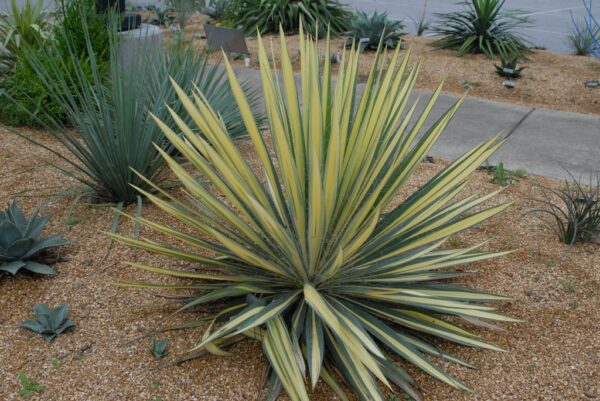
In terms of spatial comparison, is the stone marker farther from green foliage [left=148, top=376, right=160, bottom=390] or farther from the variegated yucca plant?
green foliage [left=148, top=376, right=160, bottom=390]

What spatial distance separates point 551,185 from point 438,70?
12.3 feet

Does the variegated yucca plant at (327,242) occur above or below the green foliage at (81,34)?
below

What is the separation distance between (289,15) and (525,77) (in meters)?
3.84

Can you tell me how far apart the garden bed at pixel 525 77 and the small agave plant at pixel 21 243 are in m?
4.82

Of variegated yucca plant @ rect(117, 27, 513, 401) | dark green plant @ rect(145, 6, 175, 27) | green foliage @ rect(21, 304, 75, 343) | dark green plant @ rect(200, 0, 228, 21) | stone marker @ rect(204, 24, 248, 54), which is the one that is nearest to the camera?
variegated yucca plant @ rect(117, 27, 513, 401)

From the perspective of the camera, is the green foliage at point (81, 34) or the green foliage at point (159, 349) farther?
the green foliage at point (81, 34)

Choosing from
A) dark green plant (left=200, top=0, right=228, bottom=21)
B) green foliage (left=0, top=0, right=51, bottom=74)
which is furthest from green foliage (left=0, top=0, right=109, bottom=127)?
dark green plant (left=200, top=0, right=228, bottom=21)

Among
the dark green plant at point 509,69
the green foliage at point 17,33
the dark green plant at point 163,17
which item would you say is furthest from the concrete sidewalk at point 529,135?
the dark green plant at point 163,17

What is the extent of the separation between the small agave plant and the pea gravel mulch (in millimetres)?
90

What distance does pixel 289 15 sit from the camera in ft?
32.7

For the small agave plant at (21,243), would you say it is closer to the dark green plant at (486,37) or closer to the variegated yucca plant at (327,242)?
the variegated yucca plant at (327,242)

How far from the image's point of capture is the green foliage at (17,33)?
235 inches

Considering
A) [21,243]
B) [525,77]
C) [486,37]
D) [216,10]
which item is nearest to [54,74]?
[21,243]

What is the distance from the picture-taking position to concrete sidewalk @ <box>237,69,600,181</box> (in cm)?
511
